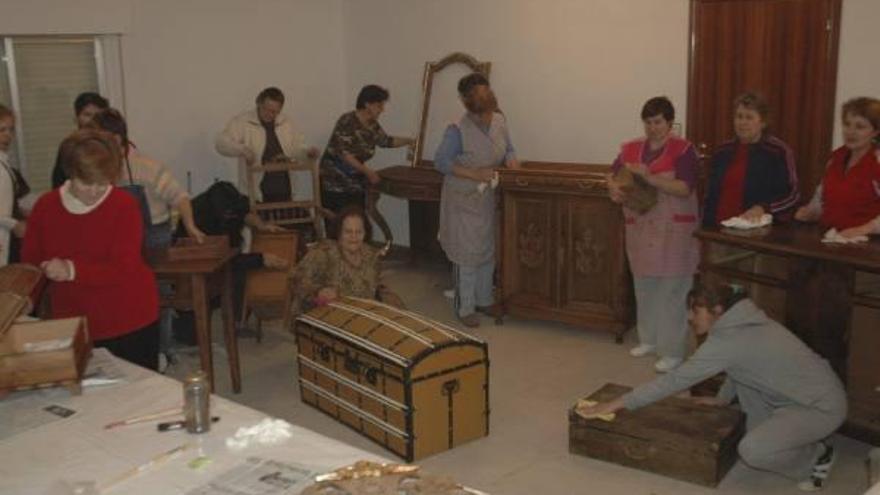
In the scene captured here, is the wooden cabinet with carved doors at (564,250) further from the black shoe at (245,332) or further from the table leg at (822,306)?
the black shoe at (245,332)

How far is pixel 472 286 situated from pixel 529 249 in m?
0.44

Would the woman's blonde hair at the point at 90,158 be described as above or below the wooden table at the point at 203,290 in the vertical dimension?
above

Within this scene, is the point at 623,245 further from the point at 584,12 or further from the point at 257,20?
the point at 257,20

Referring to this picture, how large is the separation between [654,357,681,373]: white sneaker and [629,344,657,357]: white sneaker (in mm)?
209

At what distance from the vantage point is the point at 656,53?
5.57 m

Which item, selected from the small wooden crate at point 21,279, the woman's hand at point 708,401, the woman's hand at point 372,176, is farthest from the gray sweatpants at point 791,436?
the woman's hand at point 372,176

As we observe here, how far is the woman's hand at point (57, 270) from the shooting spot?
2938mm

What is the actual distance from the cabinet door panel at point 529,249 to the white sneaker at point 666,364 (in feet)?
2.78

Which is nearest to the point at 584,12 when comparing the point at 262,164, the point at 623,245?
the point at 623,245

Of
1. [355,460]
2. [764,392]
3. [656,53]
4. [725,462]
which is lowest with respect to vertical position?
[725,462]

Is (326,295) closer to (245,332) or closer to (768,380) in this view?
(245,332)

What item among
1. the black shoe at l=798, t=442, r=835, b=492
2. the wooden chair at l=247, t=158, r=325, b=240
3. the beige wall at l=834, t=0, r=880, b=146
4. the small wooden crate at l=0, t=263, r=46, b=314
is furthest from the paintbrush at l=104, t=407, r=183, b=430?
the beige wall at l=834, t=0, r=880, b=146

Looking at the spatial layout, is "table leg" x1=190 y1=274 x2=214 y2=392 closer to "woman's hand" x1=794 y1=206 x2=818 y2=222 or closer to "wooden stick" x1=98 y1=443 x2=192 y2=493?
"wooden stick" x1=98 y1=443 x2=192 y2=493

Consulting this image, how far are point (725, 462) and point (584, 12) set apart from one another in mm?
3379
